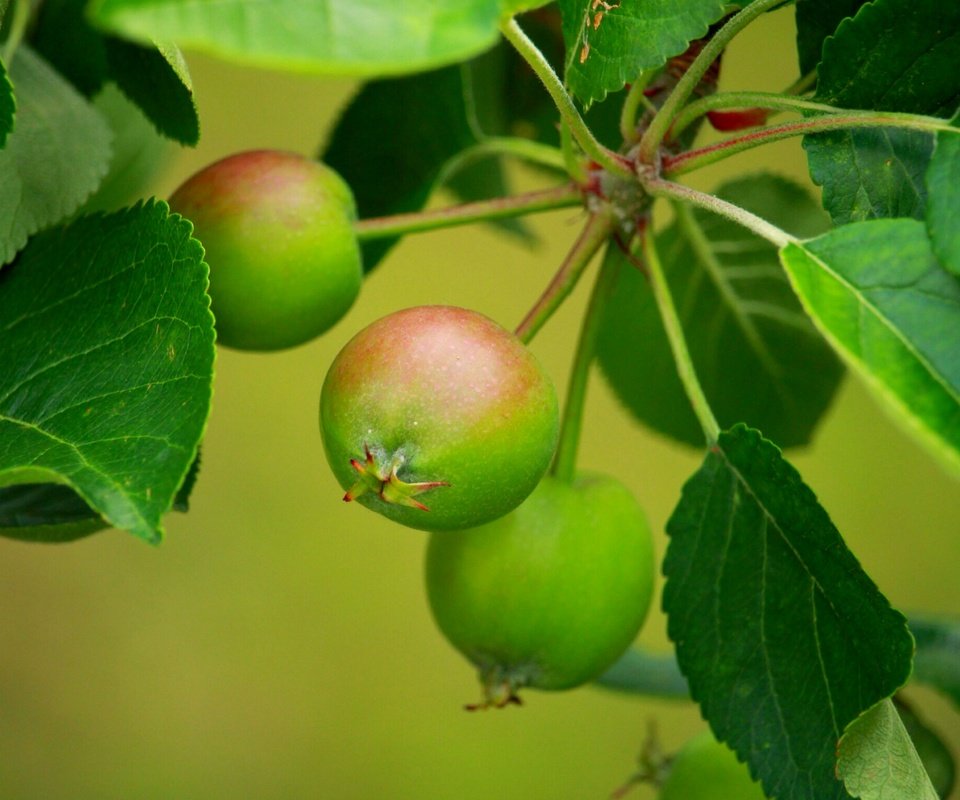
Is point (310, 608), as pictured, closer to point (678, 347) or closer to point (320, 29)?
point (678, 347)

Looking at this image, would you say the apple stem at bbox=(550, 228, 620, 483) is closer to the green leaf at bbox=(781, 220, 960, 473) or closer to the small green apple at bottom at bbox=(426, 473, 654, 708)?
the small green apple at bottom at bbox=(426, 473, 654, 708)

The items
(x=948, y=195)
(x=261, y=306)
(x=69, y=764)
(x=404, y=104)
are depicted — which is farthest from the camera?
(x=69, y=764)

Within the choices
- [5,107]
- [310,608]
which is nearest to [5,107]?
[5,107]

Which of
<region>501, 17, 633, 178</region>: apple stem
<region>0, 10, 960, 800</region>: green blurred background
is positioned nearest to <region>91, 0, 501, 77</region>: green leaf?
<region>501, 17, 633, 178</region>: apple stem

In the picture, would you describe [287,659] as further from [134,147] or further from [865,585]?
[865,585]

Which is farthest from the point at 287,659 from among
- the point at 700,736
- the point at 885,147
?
the point at 885,147

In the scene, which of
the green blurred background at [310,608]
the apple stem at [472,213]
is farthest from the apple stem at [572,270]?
the green blurred background at [310,608]
